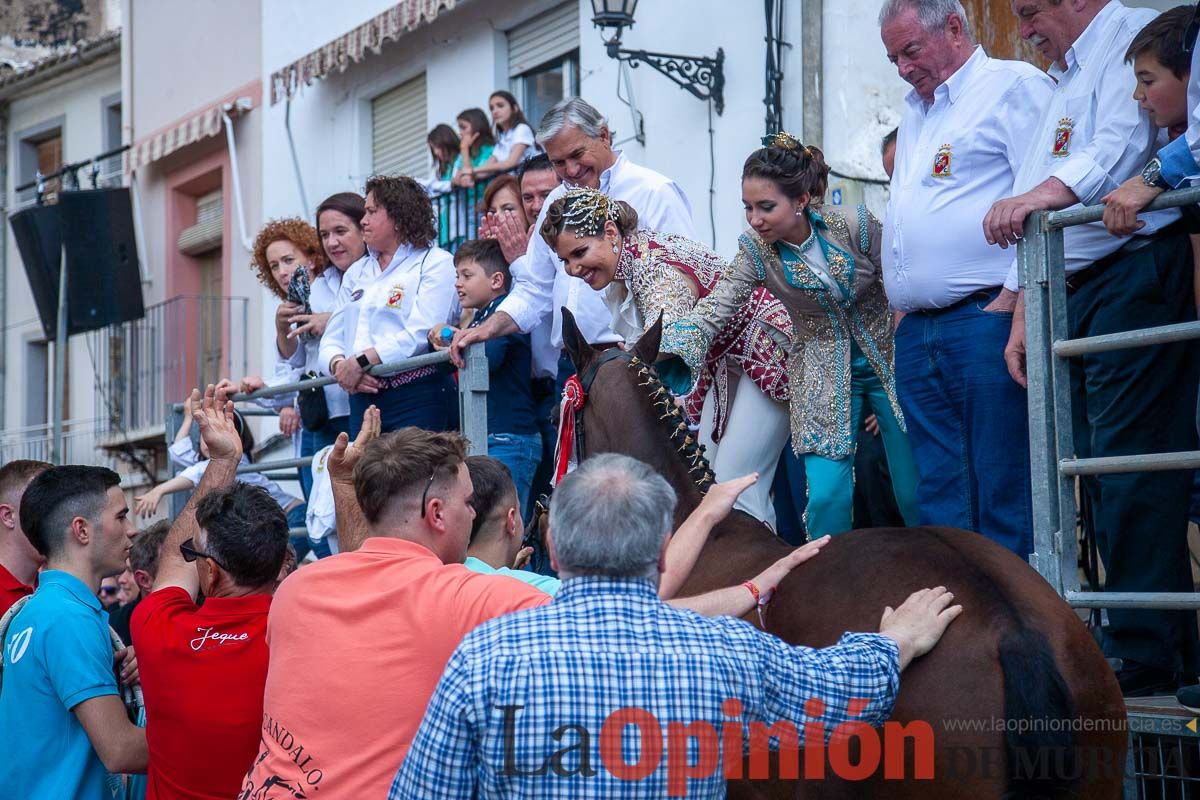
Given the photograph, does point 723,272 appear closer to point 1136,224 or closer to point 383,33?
point 1136,224

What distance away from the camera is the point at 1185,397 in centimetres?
470

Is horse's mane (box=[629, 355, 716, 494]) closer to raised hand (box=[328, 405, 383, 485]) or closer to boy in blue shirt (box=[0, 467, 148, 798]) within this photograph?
raised hand (box=[328, 405, 383, 485])

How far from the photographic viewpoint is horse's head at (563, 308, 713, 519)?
4.88 meters

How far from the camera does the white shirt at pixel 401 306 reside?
6.87 meters

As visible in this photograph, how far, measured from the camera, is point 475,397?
626 centimetres

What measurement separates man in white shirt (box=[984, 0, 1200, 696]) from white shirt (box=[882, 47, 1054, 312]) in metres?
0.23

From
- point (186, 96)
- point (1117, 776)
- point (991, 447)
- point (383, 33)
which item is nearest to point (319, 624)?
point (1117, 776)

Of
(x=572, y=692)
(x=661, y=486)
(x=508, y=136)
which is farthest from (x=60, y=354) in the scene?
Answer: (x=572, y=692)

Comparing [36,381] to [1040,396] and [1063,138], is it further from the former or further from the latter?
[1040,396]

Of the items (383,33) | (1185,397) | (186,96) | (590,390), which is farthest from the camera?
(186,96)

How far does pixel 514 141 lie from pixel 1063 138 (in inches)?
266

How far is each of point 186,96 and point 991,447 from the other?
559 inches

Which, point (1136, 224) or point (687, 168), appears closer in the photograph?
point (1136, 224)

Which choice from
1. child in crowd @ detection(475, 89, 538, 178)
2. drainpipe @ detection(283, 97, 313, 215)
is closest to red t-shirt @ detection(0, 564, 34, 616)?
child in crowd @ detection(475, 89, 538, 178)
